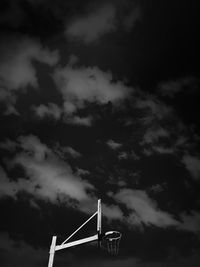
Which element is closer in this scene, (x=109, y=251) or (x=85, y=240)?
(x=85, y=240)

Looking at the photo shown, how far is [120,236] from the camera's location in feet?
53.4

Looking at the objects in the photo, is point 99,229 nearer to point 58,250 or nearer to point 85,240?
point 85,240

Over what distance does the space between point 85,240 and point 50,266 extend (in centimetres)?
246

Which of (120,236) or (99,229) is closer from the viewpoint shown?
(99,229)

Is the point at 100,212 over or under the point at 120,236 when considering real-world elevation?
over

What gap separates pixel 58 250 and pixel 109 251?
285 cm

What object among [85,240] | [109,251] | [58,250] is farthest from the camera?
[109,251]

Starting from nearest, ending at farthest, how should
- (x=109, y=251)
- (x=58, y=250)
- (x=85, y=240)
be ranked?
(x=85, y=240)
(x=58, y=250)
(x=109, y=251)

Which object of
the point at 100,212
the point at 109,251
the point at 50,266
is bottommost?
the point at 50,266

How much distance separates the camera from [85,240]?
14633mm

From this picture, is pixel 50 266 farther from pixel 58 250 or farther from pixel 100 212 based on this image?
pixel 100 212

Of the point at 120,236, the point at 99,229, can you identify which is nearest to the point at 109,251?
the point at 120,236

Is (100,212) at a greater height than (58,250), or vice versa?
(100,212)

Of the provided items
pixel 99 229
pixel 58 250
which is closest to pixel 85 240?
pixel 99 229
